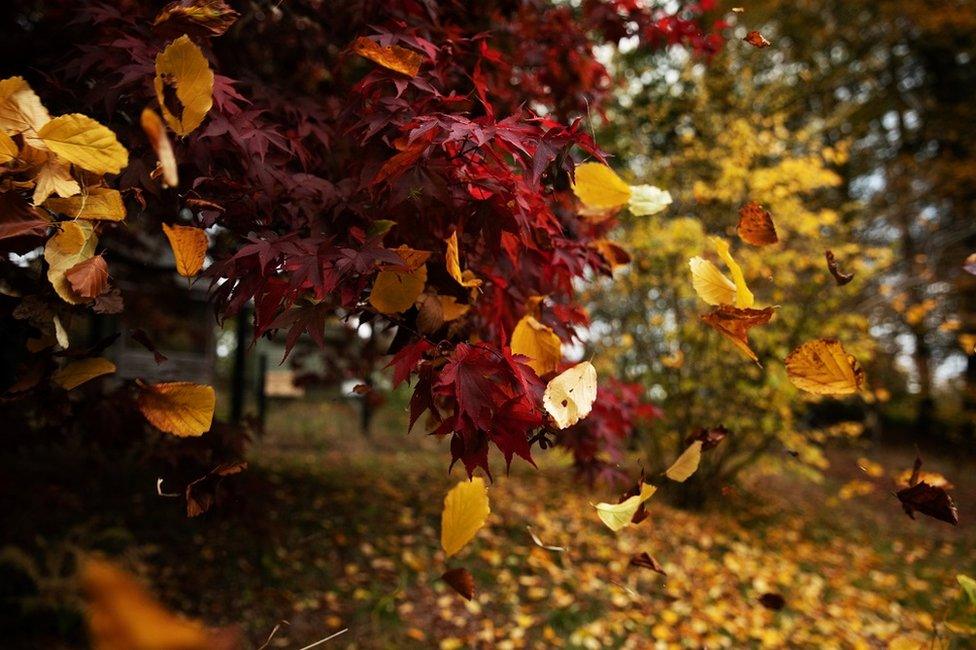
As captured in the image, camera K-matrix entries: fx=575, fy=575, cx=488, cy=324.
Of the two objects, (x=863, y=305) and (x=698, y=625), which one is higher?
(x=863, y=305)

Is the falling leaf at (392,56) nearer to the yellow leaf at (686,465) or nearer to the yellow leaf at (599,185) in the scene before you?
the yellow leaf at (599,185)

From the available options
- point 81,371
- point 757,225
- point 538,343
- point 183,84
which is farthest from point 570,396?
point 81,371

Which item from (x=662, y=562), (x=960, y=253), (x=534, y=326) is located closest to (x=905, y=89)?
(x=960, y=253)

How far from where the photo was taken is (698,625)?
332 centimetres

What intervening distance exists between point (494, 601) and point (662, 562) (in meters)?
1.47

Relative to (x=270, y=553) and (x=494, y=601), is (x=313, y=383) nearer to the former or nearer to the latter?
(x=270, y=553)

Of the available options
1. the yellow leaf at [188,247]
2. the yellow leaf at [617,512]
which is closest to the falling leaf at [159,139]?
the yellow leaf at [188,247]

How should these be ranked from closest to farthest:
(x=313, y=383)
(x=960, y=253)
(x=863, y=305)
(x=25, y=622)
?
(x=25, y=622) → (x=313, y=383) → (x=863, y=305) → (x=960, y=253)

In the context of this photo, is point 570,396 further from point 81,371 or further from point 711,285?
point 81,371

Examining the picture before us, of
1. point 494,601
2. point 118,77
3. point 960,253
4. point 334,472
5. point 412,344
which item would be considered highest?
point 118,77

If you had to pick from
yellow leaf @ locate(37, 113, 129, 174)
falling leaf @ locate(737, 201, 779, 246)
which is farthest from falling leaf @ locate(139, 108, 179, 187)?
falling leaf @ locate(737, 201, 779, 246)

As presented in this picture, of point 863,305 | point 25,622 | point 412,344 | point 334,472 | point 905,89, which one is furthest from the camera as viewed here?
point 905,89

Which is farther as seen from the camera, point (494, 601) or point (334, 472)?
point (334, 472)

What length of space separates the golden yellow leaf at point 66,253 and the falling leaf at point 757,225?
162 cm
